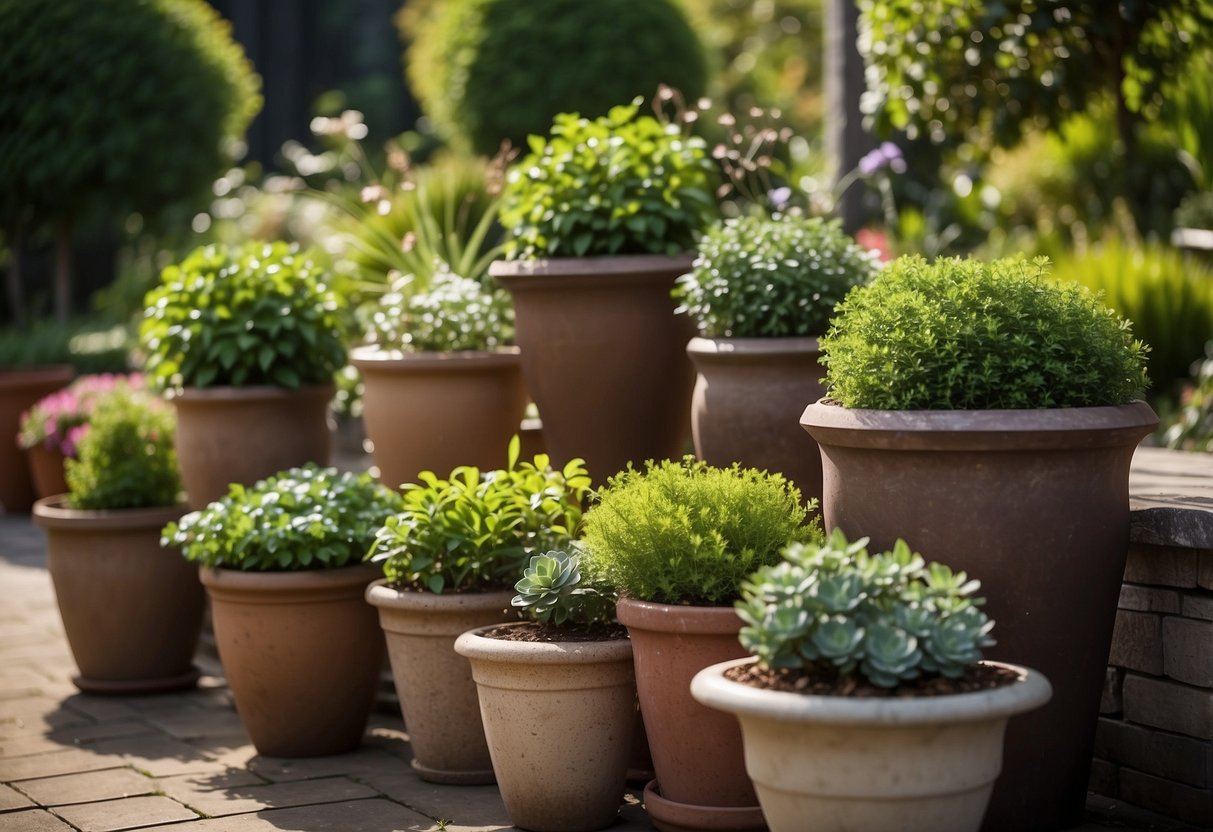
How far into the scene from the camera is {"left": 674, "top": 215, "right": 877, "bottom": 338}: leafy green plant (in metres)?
3.48

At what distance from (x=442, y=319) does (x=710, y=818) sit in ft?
5.76

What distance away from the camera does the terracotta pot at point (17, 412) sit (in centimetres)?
796

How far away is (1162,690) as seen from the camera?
295cm

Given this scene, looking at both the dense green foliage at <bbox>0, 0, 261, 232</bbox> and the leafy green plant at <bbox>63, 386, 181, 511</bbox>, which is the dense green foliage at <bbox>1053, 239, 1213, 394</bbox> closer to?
the leafy green plant at <bbox>63, 386, 181, 511</bbox>

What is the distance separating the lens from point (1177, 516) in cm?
282

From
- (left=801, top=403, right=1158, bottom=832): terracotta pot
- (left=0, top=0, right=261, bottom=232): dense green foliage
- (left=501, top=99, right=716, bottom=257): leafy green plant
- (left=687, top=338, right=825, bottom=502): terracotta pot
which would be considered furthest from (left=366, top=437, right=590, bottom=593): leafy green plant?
(left=0, top=0, right=261, bottom=232): dense green foliage

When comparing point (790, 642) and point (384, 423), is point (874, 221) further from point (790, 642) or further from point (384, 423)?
point (790, 642)

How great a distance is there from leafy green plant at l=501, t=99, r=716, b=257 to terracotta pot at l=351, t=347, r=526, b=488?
34cm

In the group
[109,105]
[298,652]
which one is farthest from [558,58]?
[298,652]

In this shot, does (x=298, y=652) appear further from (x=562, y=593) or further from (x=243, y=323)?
(x=243, y=323)

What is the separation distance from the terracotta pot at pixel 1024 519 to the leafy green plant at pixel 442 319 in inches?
61.1

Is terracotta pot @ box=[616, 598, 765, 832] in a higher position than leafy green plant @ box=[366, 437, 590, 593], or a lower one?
lower

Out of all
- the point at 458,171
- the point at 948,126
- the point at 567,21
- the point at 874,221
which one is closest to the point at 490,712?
the point at 948,126

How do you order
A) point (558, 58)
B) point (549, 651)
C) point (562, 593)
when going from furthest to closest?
point (558, 58)
point (562, 593)
point (549, 651)
